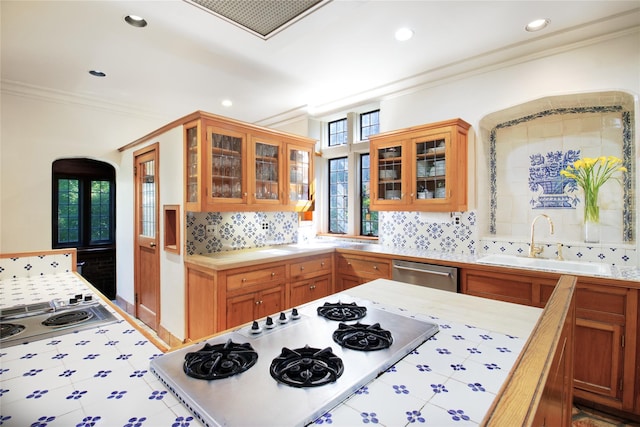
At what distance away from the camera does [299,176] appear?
389cm

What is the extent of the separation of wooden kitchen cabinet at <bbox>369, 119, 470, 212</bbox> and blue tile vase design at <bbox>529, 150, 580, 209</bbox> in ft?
2.15

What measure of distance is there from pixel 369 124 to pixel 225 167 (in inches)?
88.6

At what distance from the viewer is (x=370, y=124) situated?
4.45 m

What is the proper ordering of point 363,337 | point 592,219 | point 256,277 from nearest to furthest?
point 363,337, point 592,219, point 256,277

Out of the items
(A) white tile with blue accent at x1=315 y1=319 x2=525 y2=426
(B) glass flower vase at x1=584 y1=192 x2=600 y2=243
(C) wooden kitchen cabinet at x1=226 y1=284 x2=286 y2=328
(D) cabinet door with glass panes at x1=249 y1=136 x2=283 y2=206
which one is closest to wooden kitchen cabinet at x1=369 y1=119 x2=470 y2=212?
(B) glass flower vase at x1=584 y1=192 x2=600 y2=243

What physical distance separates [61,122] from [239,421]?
14.8ft

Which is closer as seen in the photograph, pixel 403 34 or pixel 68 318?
pixel 68 318

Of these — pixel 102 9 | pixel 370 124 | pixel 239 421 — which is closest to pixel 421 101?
pixel 370 124

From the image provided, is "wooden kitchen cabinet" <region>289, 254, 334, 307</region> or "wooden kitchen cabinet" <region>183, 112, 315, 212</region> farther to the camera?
"wooden kitchen cabinet" <region>289, 254, 334, 307</region>

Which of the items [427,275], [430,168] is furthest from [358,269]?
[430,168]

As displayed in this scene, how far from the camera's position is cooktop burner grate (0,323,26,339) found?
4.02 ft

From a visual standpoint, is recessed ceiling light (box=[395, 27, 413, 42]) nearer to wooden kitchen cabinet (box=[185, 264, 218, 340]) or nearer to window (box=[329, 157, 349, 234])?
window (box=[329, 157, 349, 234])

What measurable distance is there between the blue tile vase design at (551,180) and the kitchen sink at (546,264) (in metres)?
0.57

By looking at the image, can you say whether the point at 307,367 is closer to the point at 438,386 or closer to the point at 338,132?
the point at 438,386
